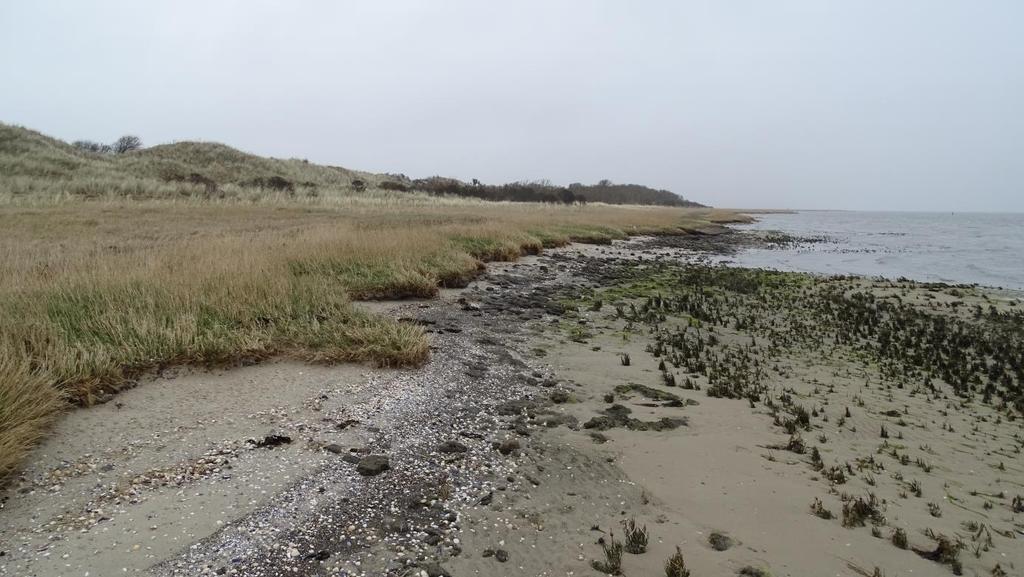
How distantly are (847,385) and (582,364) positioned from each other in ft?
12.8

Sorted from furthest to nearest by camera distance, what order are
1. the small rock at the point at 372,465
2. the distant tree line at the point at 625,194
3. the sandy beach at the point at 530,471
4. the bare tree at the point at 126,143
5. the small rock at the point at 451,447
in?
the distant tree line at the point at 625,194 → the bare tree at the point at 126,143 → the small rock at the point at 451,447 → the small rock at the point at 372,465 → the sandy beach at the point at 530,471

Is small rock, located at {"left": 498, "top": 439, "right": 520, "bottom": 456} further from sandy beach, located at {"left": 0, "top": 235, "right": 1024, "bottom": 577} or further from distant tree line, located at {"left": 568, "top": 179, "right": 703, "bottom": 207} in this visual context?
distant tree line, located at {"left": 568, "top": 179, "right": 703, "bottom": 207}

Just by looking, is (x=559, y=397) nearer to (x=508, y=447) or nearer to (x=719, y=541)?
(x=508, y=447)

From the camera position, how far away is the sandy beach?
3.47 meters

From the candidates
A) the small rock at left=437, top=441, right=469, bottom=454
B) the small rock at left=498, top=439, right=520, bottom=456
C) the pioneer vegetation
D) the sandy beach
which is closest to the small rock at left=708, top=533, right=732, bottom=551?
the sandy beach

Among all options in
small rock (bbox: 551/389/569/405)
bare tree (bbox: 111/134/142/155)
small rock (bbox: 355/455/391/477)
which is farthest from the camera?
bare tree (bbox: 111/134/142/155)

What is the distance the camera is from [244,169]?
50.5 meters

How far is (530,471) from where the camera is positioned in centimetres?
470

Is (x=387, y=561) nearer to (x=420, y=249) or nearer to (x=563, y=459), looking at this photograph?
(x=563, y=459)

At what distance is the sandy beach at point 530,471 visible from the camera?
3473 mm

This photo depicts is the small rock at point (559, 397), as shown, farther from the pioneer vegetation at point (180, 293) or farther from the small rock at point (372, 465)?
the small rock at point (372, 465)

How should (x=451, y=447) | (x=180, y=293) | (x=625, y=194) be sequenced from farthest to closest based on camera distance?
(x=625, y=194) → (x=180, y=293) → (x=451, y=447)

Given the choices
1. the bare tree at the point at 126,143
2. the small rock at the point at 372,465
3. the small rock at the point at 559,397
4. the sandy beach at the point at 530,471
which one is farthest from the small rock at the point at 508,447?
the bare tree at the point at 126,143

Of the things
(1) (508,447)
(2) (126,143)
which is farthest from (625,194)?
(1) (508,447)
